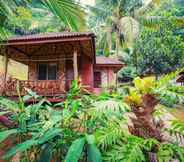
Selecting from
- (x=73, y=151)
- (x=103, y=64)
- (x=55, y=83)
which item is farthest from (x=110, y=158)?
(x=103, y=64)

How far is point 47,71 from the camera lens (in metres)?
13.8

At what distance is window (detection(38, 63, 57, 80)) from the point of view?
13734 mm

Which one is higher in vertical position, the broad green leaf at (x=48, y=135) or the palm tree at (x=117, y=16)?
the palm tree at (x=117, y=16)

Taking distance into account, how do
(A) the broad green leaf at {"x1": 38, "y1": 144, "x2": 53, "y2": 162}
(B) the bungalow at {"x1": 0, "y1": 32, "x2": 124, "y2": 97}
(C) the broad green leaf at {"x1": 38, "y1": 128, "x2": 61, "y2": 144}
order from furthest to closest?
(B) the bungalow at {"x1": 0, "y1": 32, "x2": 124, "y2": 97} → (A) the broad green leaf at {"x1": 38, "y1": 144, "x2": 53, "y2": 162} → (C) the broad green leaf at {"x1": 38, "y1": 128, "x2": 61, "y2": 144}

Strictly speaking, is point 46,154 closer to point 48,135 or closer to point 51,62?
point 48,135

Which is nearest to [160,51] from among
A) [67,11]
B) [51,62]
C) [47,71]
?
[51,62]

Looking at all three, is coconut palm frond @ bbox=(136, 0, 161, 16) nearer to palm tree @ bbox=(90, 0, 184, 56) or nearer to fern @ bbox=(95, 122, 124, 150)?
palm tree @ bbox=(90, 0, 184, 56)

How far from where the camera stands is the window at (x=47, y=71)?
541 inches

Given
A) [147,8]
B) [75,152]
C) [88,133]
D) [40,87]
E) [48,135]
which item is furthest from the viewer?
[147,8]

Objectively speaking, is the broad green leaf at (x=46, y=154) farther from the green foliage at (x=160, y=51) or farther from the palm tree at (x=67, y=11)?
the green foliage at (x=160, y=51)

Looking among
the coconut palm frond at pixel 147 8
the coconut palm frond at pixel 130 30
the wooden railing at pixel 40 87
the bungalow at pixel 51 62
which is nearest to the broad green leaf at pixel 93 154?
the wooden railing at pixel 40 87

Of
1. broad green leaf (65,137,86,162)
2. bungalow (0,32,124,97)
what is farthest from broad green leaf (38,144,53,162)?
bungalow (0,32,124,97)

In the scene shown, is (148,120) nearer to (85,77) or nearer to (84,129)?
(84,129)

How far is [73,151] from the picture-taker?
2.14 metres
